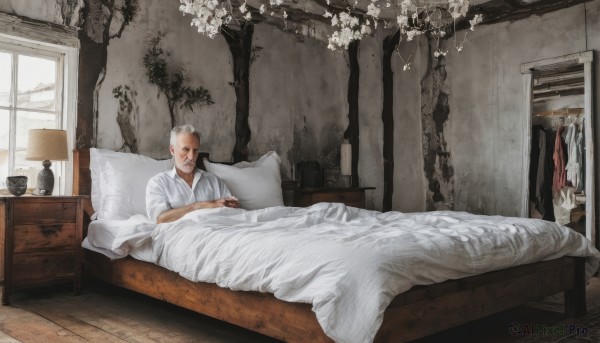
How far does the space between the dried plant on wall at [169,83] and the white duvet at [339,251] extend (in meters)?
1.41

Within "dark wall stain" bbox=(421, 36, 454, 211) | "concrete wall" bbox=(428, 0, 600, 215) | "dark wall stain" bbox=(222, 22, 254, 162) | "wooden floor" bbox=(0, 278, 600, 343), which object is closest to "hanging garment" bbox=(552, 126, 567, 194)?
"concrete wall" bbox=(428, 0, 600, 215)

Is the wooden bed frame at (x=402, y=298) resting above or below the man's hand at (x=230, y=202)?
below

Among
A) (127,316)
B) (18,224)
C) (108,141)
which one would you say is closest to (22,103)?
(108,141)

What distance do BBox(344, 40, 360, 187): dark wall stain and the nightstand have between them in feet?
10.5

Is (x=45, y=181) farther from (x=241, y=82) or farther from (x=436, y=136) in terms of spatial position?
(x=436, y=136)

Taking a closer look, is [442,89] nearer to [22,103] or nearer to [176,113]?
[176,113]

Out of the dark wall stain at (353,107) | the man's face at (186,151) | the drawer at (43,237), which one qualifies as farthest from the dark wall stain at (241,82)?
the drawer at (43,237)

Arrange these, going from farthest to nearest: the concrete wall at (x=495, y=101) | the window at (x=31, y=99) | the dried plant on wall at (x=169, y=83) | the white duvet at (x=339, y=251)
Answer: the concrete wall at (x=495, y=101), the dried plant on wall at (x=169, y=83), the window at (x=31, y=99), the white duvet at (x=339, y=251)

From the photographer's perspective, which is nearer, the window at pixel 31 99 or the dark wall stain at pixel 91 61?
the window at pixel 31 99

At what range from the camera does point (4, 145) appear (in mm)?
3713

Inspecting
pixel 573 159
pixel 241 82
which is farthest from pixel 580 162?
pixel 241 82

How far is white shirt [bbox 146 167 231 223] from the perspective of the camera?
3.27 meters

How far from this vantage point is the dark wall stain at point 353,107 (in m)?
5.88

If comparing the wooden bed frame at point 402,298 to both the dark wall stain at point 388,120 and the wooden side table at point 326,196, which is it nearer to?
the wooden side table at point 326,196
